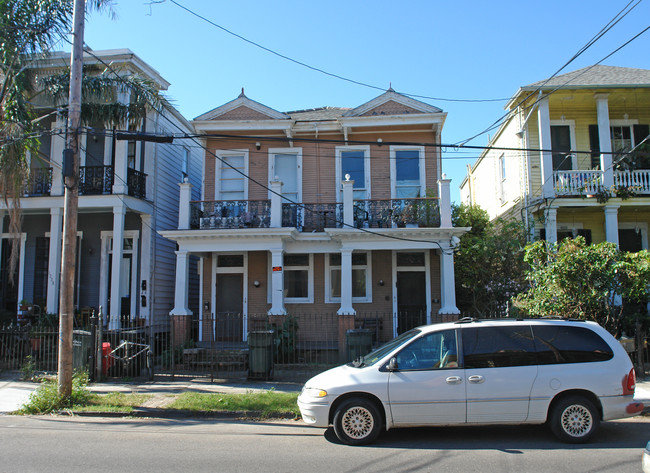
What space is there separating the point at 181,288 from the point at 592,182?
13328 millimetres

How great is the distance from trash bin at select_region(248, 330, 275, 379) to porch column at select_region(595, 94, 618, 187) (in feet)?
38.6

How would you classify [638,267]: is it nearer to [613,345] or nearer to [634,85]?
[613,345]

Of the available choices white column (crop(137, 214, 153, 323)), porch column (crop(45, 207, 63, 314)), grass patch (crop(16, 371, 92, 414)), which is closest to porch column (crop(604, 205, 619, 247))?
white column (crop(137, 214, 153, 323))

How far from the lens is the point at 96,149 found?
1608 cm

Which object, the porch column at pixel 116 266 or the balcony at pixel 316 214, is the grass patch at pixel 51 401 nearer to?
the porch column at pixel 116 266

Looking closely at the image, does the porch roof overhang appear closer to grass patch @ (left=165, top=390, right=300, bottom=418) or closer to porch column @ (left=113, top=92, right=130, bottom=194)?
porch column @ (left=113, top=92, right=130, bottom=194)

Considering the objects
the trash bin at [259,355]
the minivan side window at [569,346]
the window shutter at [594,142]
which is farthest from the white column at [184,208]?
the window shutter at [594,142]

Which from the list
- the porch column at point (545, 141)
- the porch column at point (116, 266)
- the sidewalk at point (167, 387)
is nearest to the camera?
the sidewalk at point (167, 387)

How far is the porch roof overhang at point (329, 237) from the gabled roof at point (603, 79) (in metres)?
6.13

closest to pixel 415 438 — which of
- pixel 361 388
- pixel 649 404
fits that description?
pixel 361 388

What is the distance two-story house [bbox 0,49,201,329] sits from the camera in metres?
14.8

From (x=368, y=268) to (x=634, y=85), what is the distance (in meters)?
10.3

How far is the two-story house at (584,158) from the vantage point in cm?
1514

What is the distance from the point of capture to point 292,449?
6.25 meters
